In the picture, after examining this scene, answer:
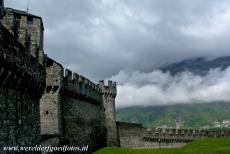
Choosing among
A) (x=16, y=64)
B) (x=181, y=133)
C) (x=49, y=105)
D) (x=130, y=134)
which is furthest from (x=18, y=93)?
(x=181, y=133)

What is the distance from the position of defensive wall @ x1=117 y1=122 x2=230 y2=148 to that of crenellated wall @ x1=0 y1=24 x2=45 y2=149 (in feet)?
112

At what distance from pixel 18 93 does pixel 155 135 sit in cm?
4674

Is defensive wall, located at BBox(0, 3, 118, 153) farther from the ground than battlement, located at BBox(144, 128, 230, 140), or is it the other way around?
defensive wall, located at BBox(0, 3, 118, 153)

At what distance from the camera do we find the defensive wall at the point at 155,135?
55438 millimetres

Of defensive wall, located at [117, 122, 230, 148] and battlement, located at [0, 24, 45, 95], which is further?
defensive wall, located at [117, 122, 230, 148]

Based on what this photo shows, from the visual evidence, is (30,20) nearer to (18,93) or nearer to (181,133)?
(181,133)

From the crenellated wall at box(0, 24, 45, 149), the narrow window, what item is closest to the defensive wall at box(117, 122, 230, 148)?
the narrow window

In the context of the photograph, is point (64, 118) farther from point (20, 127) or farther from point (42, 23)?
point (42, 23)

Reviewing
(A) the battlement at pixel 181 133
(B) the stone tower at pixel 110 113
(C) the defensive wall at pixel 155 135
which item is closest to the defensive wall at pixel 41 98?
(B) the stone tower at pixel 110 113

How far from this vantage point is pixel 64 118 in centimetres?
3288

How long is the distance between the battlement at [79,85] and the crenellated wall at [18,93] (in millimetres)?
11567

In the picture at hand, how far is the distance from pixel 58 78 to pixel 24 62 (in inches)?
485

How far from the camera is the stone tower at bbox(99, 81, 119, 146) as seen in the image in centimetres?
5156

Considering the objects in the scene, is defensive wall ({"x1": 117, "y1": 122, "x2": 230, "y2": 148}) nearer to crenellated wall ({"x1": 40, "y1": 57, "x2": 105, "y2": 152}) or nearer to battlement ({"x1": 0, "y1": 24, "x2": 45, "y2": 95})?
crenellated wall ({"x1": 40, "y1": 57, "x2": 105, "y2": 152})
